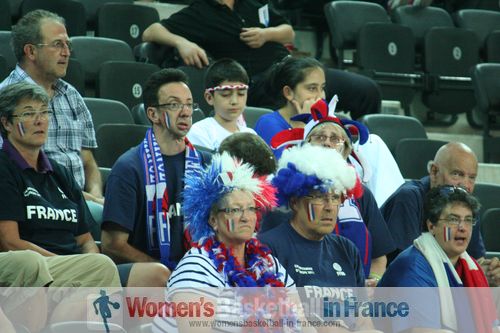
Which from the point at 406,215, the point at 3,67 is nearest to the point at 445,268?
the point at 406,215

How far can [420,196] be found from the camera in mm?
5117

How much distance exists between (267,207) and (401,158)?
245cm

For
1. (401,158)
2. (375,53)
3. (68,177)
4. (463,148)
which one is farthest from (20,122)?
(375,53)

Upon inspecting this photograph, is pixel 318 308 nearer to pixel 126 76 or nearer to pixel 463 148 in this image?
pixel 463 148

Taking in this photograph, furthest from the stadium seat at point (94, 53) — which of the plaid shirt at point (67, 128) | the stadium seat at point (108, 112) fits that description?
the plaid shirt at point (67, 128)

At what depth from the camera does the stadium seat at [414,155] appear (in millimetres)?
6391

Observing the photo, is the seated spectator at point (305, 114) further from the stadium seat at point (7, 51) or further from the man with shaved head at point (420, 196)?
the stadium seat at point (7, 51)

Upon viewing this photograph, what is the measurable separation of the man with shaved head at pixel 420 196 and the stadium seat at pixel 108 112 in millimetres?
1525

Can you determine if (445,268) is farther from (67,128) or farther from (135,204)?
(67,128)

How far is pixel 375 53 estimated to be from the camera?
26.2ft

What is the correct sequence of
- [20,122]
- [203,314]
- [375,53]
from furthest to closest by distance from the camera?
[375,53] < [20,122] < [203,314]

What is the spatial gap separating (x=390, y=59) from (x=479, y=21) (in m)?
1.13

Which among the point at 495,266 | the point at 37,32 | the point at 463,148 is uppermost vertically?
the point at 37,32

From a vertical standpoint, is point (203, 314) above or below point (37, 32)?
below
